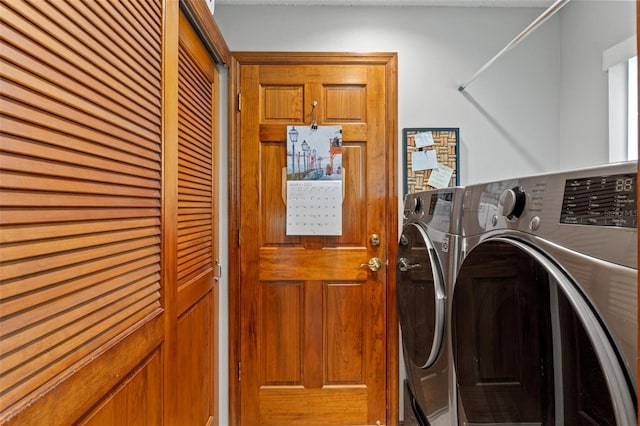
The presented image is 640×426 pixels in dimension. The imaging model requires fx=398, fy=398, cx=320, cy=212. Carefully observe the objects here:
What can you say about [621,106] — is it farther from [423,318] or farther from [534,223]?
[534,223]

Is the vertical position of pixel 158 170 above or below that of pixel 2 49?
below

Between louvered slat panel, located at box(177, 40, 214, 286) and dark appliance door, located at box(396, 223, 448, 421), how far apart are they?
90 centimetres

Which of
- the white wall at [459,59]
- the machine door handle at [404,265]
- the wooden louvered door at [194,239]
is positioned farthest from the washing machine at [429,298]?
the wooden louvered door at [194,239]

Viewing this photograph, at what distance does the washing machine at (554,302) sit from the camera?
548 millimetres

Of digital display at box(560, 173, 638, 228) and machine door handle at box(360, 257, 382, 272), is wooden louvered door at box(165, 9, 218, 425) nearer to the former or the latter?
machine door handle at box(360, 257, 382, 272)

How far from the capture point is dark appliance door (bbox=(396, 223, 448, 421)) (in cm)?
128

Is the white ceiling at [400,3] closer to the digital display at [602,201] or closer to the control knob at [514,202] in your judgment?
the control knob at [514,202]

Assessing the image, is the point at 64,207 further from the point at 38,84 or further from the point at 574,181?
the point at 574,181

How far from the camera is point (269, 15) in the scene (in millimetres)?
2117

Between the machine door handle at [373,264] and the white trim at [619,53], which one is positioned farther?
the machine door handle at [373,264]

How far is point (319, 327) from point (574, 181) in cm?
165

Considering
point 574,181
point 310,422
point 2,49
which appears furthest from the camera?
point 310,422

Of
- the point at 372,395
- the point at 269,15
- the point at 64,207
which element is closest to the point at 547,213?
the point at 64,207

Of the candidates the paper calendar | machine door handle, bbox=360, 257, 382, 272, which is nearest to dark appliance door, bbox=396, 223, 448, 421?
machine door handle, bbox=360, 257, 382, 272
